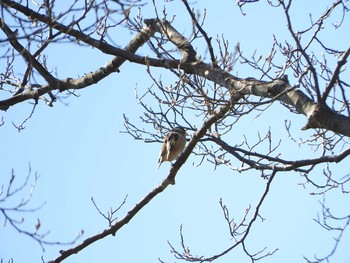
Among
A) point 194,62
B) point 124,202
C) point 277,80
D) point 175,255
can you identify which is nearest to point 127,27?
point 194,62

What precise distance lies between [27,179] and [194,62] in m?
1.45

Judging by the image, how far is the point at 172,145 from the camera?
630 centimetres

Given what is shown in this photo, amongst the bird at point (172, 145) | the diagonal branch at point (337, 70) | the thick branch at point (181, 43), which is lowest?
the diagonal branch at point (337, 70)

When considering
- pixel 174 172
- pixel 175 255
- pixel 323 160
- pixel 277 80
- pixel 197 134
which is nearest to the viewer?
pixel 323 160

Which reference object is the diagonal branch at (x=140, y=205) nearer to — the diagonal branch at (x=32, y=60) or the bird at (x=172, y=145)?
the bird at (x=172, y=145)

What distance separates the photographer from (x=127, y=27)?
4633mm

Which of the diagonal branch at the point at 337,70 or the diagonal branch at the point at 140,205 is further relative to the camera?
the diagonal branch at the point at 140,205

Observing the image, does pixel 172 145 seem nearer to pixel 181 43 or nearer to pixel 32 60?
pixel 181 43

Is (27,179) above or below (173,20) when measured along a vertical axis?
below

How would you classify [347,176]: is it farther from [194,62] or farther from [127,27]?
[127,27]

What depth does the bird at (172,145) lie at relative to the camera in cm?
607

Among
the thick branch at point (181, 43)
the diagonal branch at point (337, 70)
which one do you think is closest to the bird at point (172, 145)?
the thick branch at point (181, 43)

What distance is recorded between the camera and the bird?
19.9ft

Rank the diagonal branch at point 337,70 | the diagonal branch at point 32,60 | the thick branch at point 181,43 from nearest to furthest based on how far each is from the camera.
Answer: the diagonal branch at point 337,70, the diagonal branch at point 32,60, the thick branch at point 181,43
